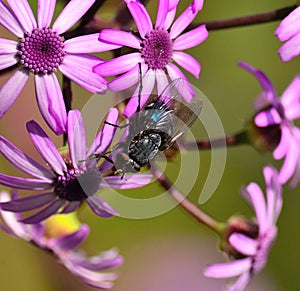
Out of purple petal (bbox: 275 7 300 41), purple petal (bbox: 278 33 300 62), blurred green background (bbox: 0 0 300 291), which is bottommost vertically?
blurred green background (bbox: 0 0 300 291)

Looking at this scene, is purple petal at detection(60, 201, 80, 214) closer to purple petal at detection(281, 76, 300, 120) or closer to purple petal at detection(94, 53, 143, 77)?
purple petal at detection(94, 53, 143, 77)

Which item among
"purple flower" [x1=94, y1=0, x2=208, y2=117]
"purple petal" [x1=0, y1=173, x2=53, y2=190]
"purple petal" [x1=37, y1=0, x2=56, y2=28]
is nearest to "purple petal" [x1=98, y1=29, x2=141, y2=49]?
"purple flower" [x1=94, y1=0, x2=208, y2=117]

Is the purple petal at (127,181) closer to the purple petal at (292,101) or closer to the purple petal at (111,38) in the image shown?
the purple petal at (111,38)

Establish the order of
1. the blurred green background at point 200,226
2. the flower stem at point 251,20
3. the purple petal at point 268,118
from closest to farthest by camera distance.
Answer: the flower stem at point 251,20 < the purple petal at point 268,118 < the blurred green background at point 200,226

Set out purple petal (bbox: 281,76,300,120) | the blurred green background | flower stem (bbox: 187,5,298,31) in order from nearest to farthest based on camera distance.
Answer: flower stem (bbox: 187,5,298,31) → purple petal (bbox: 281,76,300,120) → the blurred green background

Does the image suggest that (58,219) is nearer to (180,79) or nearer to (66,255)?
(66,255)

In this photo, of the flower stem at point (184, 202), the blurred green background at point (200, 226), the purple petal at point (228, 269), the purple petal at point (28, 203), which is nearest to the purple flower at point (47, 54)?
the purple petal at point (28, 203)

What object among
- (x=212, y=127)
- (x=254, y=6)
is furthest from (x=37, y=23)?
(x=254, y=6)
